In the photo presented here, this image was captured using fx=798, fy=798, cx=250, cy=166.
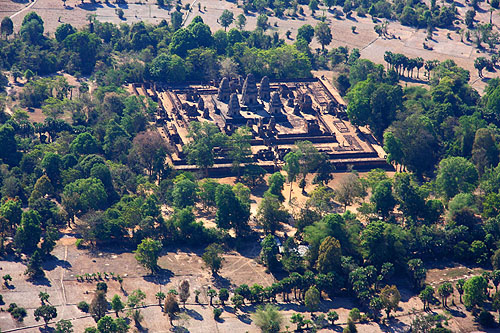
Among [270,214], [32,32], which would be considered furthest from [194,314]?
[32,32]

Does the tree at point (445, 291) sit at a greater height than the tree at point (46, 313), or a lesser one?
greater

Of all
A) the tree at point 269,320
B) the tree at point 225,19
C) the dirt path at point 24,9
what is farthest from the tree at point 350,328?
the dirt path at point 24,9

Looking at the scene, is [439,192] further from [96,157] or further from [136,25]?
[136,25]

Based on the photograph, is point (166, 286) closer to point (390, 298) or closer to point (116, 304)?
point (116, 304)

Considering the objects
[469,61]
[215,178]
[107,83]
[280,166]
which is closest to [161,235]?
[215,178]

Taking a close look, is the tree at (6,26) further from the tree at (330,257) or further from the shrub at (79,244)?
the tree at (330,257)
